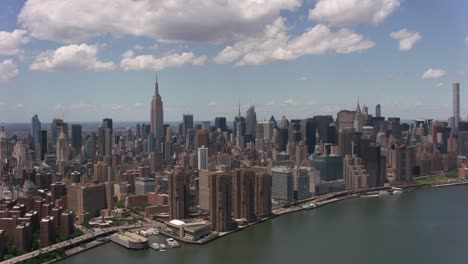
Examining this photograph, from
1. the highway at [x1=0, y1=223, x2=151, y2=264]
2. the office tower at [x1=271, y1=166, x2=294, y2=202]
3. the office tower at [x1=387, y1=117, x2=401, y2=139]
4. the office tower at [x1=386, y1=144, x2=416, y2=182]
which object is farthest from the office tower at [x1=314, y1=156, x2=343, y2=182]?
the office tower at [x1=387, y1=117, x2=401, y2=139]

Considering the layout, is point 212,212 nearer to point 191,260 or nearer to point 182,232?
point 182,232

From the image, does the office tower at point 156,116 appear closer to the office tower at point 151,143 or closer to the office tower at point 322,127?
the office tower at point 151,143

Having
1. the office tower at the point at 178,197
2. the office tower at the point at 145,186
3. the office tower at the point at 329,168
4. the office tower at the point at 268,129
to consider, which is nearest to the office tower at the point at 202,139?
the office tower at the point at 268,129

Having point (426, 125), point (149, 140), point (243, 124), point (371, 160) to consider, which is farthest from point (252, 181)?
point (426, 125)

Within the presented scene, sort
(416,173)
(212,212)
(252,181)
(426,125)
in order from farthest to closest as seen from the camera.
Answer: (426,125), (416,173), (252,181), (212,212)

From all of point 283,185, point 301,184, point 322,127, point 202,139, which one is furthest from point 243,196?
point 322,127

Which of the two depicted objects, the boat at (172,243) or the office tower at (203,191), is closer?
the boat at (172,243)
